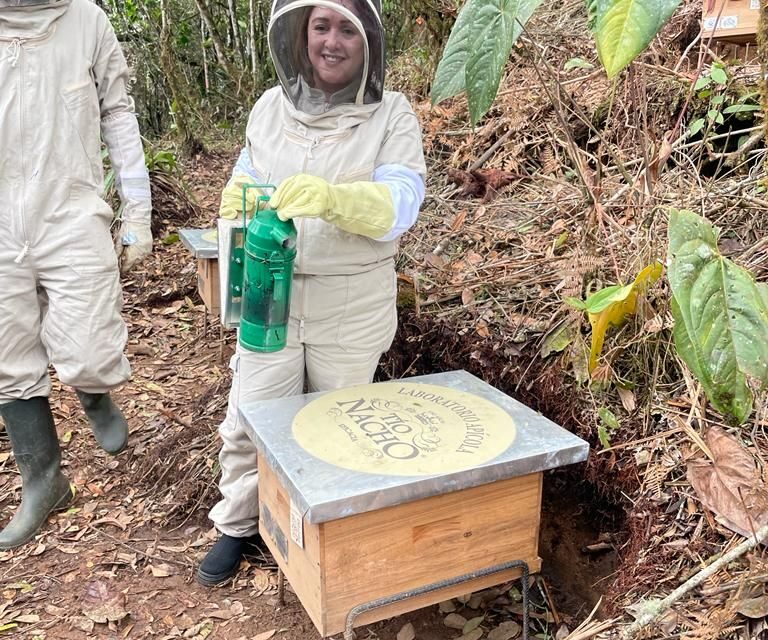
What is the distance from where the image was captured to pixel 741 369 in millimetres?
1149

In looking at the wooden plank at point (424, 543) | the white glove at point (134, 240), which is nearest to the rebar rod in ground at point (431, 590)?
the wooden plank at point (424, 543)

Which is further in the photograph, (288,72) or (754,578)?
(288,72)

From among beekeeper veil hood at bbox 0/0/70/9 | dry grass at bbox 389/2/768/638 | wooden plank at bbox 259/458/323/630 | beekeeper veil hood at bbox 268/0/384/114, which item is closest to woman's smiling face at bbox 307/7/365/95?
beekeeper veil hood at bbox 268/0/384/114

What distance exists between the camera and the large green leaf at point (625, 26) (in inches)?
39.0

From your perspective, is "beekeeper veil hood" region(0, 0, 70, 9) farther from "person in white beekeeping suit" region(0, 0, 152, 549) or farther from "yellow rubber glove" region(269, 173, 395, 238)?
"yellow rubber glove" region(269, 173, 395, 238)

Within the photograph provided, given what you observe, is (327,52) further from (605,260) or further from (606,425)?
(606,425)

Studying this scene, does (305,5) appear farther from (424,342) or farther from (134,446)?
(134,446)

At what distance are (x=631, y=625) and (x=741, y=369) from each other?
653 millimetres

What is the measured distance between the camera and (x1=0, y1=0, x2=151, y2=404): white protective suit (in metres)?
2.38

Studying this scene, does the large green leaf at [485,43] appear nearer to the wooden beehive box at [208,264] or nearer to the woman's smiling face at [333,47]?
the woman's smiling face at [333,47]

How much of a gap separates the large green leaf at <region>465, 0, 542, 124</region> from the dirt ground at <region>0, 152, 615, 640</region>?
1489mm

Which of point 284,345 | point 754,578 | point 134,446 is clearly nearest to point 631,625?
point 754,578

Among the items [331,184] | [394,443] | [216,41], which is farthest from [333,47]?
[216,41]

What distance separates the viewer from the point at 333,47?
2123mm
